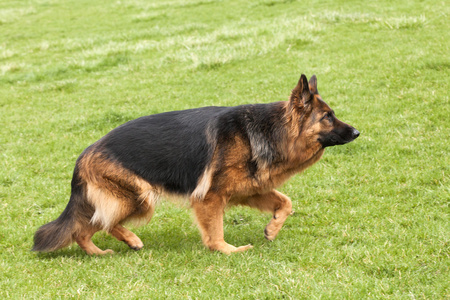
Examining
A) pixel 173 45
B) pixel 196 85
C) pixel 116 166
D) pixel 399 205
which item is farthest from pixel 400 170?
pixel 173 45

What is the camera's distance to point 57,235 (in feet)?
18.3

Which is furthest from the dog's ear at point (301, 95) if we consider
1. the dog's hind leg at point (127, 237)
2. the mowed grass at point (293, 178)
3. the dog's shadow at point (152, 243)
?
the dog's hind leg at point (127, 237)

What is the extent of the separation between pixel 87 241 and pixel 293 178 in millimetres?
3390

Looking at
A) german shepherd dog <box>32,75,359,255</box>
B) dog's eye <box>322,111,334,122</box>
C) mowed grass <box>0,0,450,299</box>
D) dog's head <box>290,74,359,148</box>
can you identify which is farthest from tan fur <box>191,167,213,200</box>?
dog's eye <box>322,111,334,122</box>

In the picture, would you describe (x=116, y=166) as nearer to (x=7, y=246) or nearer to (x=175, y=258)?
(x=175, y=258)

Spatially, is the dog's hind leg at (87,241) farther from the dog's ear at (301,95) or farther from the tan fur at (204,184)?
Result: the dog's ear at (301,95)

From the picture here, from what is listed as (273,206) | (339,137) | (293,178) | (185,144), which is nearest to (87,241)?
(185,144)

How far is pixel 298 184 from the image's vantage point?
745cm

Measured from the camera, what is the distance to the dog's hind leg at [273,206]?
19.2ft

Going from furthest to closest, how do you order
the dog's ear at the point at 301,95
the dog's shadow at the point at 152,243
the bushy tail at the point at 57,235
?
the dog's shadow at the point at 152,243 → the bushy tail at the point at 57,235 → the dog's ear at the point at 301,95

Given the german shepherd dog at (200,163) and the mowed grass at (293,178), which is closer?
the mowed grass at (293,178)

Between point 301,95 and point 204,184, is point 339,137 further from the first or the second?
point 204,184

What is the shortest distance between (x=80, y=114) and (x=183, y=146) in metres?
6.66

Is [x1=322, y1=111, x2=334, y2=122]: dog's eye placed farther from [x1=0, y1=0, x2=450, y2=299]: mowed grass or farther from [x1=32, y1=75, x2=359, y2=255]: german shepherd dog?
[x1=0, y1=0, x2=450, y2=299]: mowed grass
